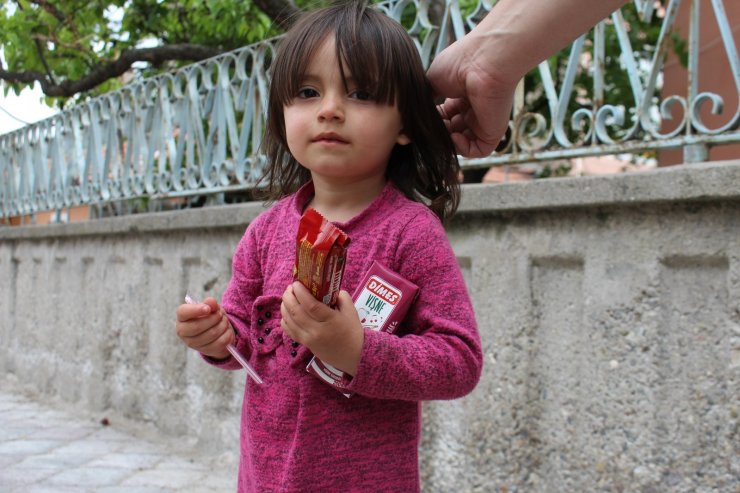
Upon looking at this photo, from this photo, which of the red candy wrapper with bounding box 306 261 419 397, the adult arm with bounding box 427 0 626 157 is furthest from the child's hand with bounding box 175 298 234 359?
the adult arm with bounding box 427 0 626 157

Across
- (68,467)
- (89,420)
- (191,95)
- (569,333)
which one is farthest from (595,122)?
(89,420)

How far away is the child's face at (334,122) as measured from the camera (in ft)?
4.40

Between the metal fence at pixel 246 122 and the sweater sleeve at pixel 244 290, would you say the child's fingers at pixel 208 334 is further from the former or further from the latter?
the metal fence at pixel 246 122

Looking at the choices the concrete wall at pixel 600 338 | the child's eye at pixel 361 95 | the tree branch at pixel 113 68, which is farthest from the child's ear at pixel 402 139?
the tree branch at pixel 113 68

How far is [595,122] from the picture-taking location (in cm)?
259

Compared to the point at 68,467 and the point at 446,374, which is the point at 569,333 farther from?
the point at 68,467

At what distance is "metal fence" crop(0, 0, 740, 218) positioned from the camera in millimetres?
2498

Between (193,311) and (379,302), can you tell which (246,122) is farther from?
(379,302)


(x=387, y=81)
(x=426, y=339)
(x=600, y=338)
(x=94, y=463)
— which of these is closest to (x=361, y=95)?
(x=387, y=81)

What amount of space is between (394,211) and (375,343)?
29 centimetres

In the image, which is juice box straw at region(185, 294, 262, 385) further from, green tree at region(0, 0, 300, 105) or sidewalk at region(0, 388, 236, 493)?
green tree at region(0, 0, 300, 105)

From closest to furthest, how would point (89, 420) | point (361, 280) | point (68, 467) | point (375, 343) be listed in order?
point (375, 343) → point (361, 280) → point (68, 467) → point (89, 420)

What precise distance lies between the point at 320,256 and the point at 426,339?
288 mm

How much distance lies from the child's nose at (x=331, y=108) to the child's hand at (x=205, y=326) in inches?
14.7
